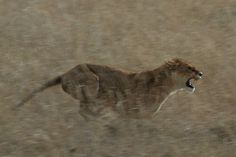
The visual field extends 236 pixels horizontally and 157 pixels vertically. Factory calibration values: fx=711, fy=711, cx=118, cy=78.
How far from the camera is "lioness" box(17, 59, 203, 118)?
708 centimetres

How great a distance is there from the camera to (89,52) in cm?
880

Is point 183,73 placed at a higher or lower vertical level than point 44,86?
higher

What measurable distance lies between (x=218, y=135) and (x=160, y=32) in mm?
2769

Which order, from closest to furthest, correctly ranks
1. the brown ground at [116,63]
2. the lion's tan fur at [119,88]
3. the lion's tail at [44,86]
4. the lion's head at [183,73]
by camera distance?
the brown ground at [116,63]
the lion's tan fur at [119,88]
the lion's tail at [44,86]
the lion's head at [183,73]

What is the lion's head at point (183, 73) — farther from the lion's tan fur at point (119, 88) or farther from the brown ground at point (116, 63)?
the brown ground at point (116, 63)

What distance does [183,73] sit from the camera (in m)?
7.38

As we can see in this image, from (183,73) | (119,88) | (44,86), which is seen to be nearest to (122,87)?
(119,88)

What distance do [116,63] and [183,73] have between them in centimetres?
134

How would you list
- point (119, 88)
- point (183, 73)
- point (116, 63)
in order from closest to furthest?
point (119, 88)
point (183, 73)
point (116, 63)

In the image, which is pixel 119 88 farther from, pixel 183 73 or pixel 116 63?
pixel 116 63

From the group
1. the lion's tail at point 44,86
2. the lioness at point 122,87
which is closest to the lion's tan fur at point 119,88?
the lioness at point 122,87

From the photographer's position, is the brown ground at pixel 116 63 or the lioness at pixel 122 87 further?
the lioness at pixel 122 87

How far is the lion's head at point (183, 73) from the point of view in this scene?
290 inches

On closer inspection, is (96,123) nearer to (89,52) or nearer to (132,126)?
(132,126)
